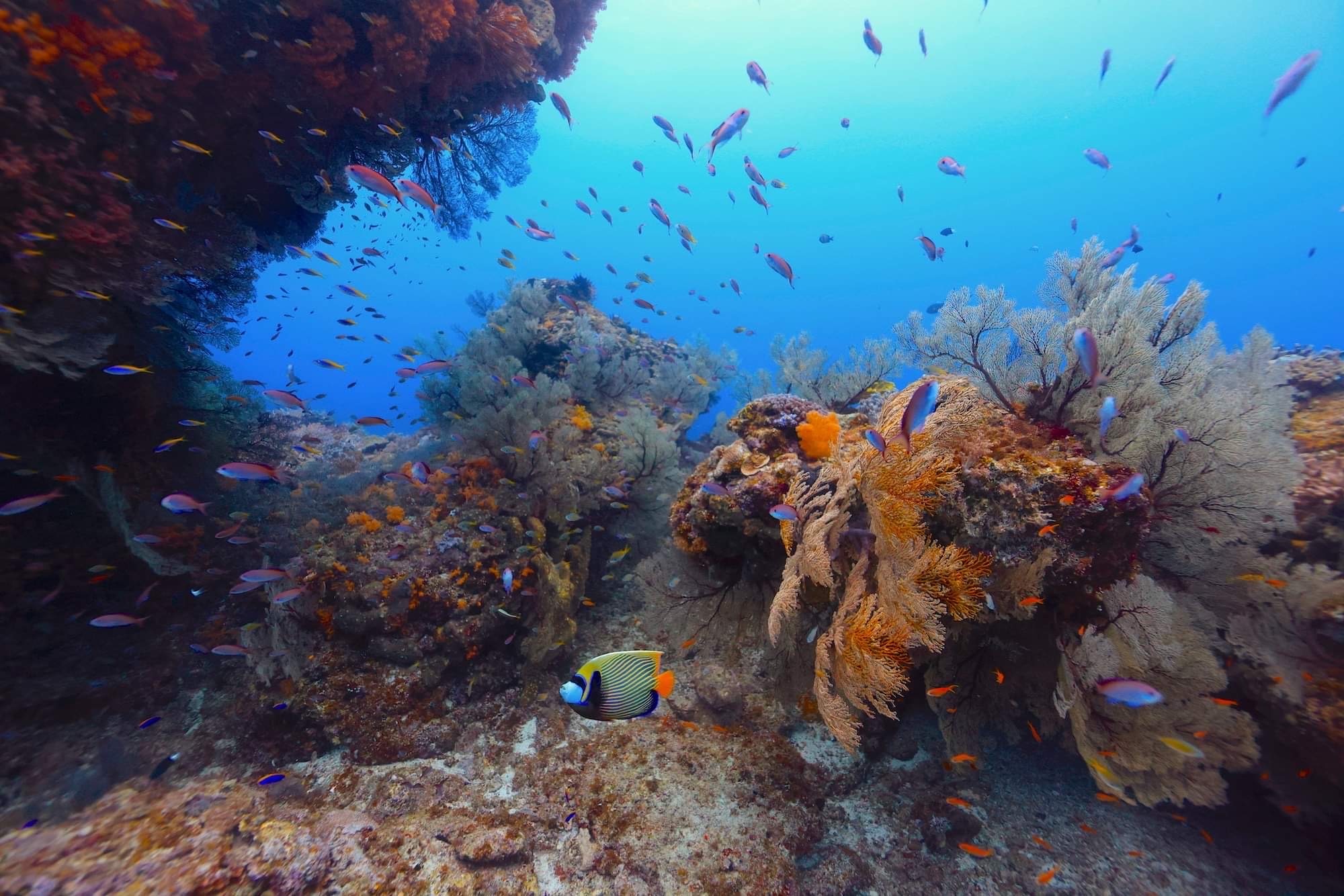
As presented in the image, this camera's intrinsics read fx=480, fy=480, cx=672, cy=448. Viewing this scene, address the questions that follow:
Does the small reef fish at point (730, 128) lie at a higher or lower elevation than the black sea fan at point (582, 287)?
lower

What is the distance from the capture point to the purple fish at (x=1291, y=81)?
5320 millimetres

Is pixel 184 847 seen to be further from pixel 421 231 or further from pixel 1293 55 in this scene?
pixel 1293 55

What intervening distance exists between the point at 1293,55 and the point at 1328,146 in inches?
925

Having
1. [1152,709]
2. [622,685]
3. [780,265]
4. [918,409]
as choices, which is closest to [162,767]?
[622,685]

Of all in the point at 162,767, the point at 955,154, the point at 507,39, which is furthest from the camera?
the point at 955,154

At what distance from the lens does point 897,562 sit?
10.5 feet

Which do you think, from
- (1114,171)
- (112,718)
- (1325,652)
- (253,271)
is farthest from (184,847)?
(1114,171)

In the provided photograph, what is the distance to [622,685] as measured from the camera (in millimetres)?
2480

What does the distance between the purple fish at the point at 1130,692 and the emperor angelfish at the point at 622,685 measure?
269 cm

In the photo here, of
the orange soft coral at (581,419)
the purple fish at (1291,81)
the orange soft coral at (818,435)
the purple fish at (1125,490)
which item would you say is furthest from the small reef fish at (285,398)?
the purple fish at (1291,81)

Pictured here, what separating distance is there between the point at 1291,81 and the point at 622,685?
9679mm

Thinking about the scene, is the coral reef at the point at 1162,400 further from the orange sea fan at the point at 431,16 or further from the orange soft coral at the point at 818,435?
the orange sea fan at the point at 431,16

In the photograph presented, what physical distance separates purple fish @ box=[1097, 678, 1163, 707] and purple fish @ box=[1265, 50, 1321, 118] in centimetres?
698

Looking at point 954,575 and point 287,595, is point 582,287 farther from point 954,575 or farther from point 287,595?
point 954,575
